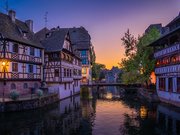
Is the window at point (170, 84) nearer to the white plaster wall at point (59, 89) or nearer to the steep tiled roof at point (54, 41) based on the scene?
the white plaster wall at point (59, 89)

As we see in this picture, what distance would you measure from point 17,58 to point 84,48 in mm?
51039

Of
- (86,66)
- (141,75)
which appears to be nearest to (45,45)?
(141,75)

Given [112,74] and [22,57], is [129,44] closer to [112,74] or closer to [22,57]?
[22,57]

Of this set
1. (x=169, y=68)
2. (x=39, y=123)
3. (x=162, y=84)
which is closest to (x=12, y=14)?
(x=39, y=123)

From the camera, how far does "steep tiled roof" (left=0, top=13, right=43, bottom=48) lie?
38.0 meters

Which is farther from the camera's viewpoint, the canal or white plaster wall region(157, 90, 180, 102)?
white plaster wall region(157, 90, 180, 102)

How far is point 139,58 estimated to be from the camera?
54156mm

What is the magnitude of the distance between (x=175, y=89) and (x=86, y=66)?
53771mm

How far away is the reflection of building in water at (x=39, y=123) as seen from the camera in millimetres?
22328

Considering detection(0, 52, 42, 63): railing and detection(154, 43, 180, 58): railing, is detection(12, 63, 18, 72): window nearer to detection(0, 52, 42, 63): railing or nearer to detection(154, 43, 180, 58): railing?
detection(0, 52, 42, 63): railing

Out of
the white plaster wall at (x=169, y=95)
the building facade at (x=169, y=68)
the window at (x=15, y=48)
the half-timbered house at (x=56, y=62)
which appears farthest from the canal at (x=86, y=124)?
the half-timbered house at (x=56, y=62)

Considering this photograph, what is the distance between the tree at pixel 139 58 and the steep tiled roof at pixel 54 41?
16.8m

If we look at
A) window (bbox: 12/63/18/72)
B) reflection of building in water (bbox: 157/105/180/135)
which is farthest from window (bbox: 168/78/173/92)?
window (bbox: 12/63/18/72)

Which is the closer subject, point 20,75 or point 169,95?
point 169,95
